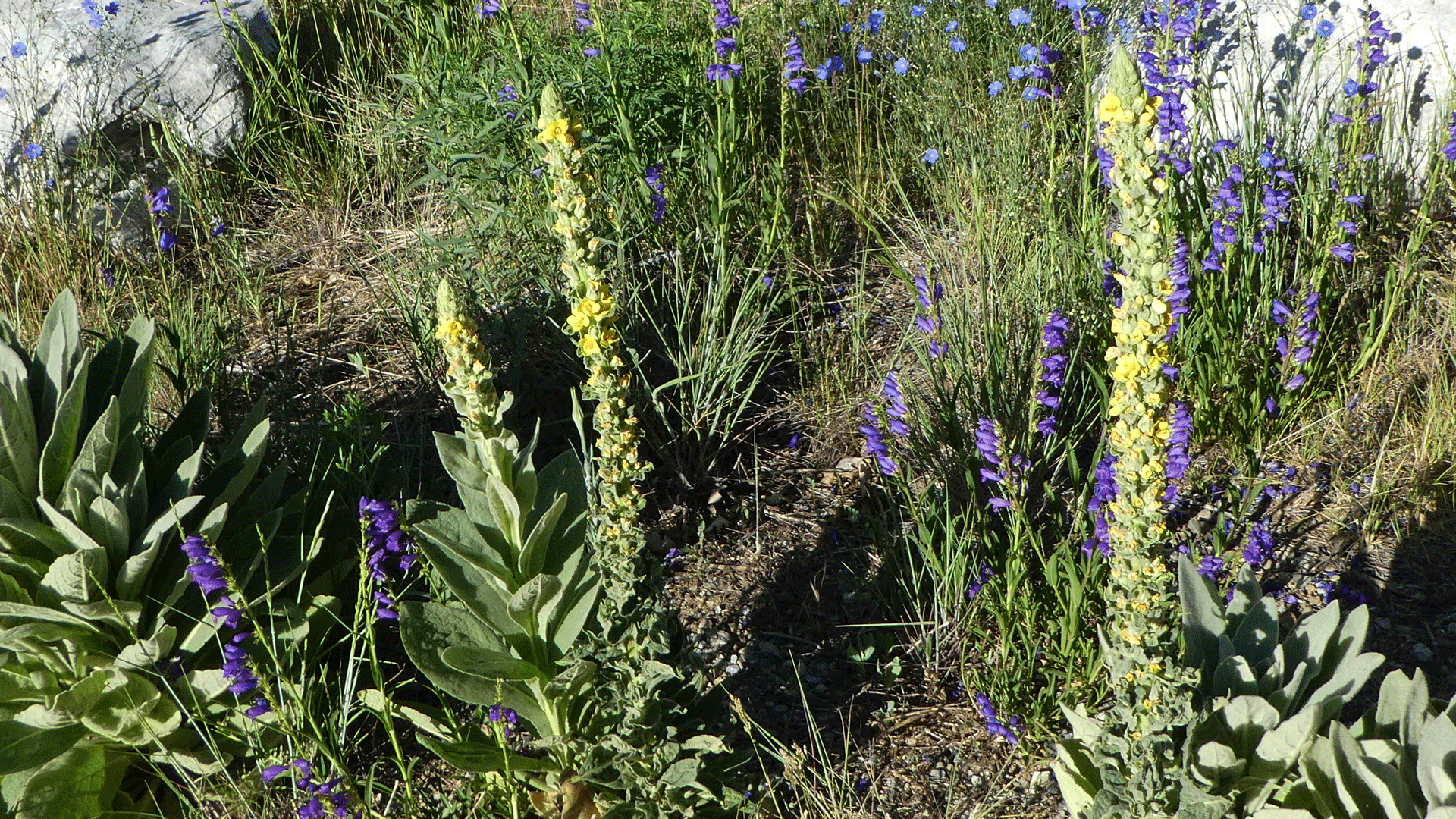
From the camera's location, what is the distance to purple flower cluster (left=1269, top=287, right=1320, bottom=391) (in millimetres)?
2508

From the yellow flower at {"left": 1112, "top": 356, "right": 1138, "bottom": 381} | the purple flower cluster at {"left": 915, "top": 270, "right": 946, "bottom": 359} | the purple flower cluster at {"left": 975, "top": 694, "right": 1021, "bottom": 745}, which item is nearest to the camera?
the yellow flower at {"left": 1112, "top": 356, "right": 1138, "bottom": 381}

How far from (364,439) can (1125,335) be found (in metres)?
2.03

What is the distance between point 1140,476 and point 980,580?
2.70ft

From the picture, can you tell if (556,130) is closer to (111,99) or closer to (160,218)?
(160,218)

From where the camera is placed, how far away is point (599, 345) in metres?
1.61

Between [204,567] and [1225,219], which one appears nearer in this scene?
[204,567]

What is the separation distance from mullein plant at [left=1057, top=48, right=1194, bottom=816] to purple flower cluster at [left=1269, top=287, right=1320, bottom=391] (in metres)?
1.07

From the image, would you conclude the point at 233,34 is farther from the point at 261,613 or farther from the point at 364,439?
the point at 261,613

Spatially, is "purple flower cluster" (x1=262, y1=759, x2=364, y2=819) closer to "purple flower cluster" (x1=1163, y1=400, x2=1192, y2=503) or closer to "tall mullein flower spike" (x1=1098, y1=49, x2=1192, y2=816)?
"tall mullein flower spike" (x1=1098, y1=49, x2=1192, y2=816)

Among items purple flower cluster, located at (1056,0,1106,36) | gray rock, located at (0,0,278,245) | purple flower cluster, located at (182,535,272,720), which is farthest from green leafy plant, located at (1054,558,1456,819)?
gray rock, located at (0,0,278,245)

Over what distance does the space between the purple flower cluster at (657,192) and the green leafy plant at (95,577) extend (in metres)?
1.36

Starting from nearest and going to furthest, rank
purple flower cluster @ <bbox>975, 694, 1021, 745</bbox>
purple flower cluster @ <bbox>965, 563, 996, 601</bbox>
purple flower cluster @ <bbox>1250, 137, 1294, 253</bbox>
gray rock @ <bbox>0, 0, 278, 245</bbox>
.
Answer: purple flower cluster @ <bbox>975, 694, 1021, 745</bbox> → purple flower cluster @ <bbox>965, 563, 996, 601</bbox> → purple flower cluster @ <bbox>1250, 137, 1294, 253</bbox> → gray rock @ <bbox>0, 0, 278, 245</bbox>

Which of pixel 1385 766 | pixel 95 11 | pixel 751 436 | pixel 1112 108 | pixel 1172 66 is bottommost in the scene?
pixel 1385 766

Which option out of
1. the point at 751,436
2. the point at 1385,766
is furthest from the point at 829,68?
the point at 1385,766
